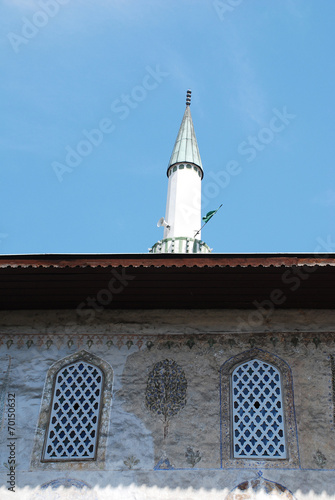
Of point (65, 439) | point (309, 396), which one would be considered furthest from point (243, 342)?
point (65, 439)

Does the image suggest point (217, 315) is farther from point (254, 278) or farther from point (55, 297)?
point (55, 297)

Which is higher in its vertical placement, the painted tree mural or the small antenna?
the small antenna

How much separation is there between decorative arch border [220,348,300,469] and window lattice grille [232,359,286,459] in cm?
4

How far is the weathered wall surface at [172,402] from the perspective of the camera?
18.9 ft

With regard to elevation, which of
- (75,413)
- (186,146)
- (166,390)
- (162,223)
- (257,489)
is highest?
(186,146)

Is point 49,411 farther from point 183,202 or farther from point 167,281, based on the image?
point 183,202

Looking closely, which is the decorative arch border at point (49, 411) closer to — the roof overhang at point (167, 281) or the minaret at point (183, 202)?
the roof overhang at point (167, 281)

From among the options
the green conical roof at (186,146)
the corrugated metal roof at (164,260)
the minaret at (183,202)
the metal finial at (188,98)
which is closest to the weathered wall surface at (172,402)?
the corrugated metal roof at (164,260)

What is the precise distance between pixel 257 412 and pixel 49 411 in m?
1.94

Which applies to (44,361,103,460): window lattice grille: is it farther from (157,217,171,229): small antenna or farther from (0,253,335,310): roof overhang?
(157,217,171,229): small antenna

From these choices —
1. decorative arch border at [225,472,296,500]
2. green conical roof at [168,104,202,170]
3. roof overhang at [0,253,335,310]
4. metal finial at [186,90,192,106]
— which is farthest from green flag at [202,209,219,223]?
decorative arch border at [225,472,296,500]

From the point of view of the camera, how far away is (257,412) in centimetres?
614

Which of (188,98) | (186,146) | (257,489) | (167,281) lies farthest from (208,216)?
(257,489)

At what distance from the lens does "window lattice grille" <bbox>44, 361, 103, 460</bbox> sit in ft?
19.8
